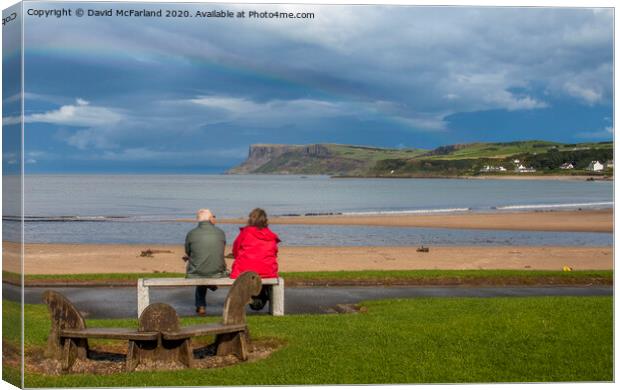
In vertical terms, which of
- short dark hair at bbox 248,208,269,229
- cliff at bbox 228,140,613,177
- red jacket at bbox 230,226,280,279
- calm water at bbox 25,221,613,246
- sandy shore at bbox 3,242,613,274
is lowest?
sandy shore at bbox 3,242,613,274

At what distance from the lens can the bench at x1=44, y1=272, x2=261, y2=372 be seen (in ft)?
29.1

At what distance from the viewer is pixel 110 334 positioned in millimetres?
8898

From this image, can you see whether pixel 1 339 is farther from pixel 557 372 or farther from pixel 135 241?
pixel 135 241

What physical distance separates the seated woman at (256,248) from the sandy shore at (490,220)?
32.3 metres

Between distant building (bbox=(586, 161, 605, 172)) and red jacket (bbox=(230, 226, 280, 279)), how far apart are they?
5602mm

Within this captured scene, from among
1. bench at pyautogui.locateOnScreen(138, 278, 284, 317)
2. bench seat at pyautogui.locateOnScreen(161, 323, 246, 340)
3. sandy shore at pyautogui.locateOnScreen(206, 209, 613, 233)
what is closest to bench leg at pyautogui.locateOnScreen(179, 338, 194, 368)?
bench seat at pyautogui.locateOnScreen(161, 323, 246, 340)

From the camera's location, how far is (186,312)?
13508 mm

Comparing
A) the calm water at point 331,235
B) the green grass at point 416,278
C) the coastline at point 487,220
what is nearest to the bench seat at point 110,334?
the green grass at point 416,278

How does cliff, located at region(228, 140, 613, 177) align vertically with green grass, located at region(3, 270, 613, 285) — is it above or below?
above

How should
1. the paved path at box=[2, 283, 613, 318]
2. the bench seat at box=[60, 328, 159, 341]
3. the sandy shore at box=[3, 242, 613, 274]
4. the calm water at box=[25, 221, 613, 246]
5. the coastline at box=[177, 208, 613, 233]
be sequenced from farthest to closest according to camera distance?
the coastline at box=[177, 208, 613, 233] < the calm water at box=[25, 221, 613, 246] < the sandy shore at box=[3, 242, 613, 274] < the paved path at box=[2, 283, 613, 318] < the bench seat at box=[60, 328, 159, 341]

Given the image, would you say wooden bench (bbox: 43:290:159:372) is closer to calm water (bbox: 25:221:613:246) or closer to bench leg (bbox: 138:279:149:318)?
bench leg (bbox: 138:279:149:318)

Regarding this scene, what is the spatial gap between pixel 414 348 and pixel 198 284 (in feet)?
12.9

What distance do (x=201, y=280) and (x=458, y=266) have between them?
1250 centimetres

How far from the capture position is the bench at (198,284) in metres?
12.3
